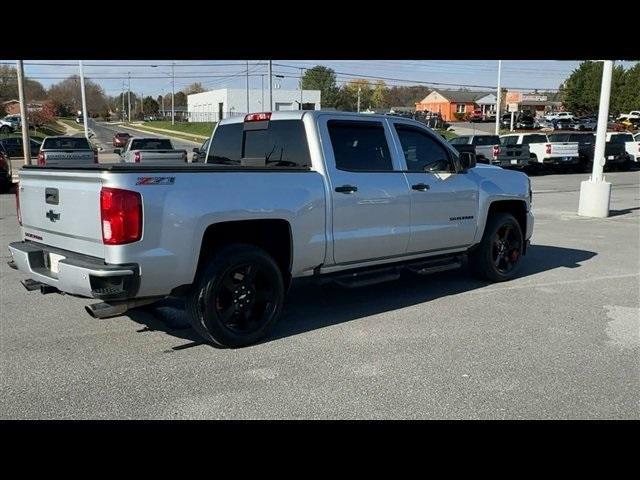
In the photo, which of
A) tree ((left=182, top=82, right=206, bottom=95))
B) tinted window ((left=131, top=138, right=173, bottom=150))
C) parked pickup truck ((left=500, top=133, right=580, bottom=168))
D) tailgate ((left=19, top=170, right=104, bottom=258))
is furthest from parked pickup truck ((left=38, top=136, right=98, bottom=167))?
tree ((left=182, top=82, right=206, bottom=95))

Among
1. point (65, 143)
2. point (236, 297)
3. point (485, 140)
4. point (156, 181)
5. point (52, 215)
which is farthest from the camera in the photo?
point (485, 140)

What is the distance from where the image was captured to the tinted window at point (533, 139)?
27750 mm

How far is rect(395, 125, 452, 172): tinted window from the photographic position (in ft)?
21.4

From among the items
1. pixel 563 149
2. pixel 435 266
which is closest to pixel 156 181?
pixel 435 266

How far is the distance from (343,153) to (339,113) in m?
0.45

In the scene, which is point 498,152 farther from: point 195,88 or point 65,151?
point 195,88

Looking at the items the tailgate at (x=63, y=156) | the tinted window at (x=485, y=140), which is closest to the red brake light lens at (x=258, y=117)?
the tailgate at (x=63, y=156)

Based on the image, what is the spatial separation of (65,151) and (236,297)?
19383 mm

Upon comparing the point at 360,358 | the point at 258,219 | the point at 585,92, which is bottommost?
the point at 360,358

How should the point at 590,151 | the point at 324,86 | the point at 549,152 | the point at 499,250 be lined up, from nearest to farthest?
the point at 499,250 → the point at 549,152 → the point at 590,151 → the point at 324,86

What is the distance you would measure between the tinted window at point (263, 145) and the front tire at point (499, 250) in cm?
280

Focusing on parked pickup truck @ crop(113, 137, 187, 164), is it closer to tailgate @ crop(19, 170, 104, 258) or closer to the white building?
tailgate @ crop(19, 170, 104, 258)

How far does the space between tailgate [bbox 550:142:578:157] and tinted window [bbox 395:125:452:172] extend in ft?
73.1

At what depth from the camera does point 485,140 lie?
88.3ft
